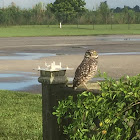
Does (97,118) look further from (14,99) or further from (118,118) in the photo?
(14,99)

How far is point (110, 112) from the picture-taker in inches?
177

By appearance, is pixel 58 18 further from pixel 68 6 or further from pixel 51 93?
pixel 51 93

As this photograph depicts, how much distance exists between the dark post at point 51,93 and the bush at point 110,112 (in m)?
0.58

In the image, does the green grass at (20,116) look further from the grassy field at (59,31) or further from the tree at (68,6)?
the tree at (68,6)

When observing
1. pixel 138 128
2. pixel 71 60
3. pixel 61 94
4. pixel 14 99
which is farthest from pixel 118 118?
pixel 71 60

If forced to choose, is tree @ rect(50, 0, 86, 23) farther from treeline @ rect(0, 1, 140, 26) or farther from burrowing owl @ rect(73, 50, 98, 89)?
burrowing owl @ rect(73, 50, 98, 89)

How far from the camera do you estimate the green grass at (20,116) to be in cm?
855

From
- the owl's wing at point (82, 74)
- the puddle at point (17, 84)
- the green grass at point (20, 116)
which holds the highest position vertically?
the owl's wing at point (82, 74)

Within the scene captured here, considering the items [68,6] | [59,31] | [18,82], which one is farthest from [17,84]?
[68,6]

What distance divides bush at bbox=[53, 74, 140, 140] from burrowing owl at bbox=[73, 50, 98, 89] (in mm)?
362

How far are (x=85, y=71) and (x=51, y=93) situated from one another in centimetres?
47

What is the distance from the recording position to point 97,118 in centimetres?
490

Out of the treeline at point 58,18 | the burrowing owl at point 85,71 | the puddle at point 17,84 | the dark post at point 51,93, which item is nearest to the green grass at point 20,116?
the puddle at point 17,84

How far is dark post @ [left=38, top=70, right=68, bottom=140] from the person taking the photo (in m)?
5.68
